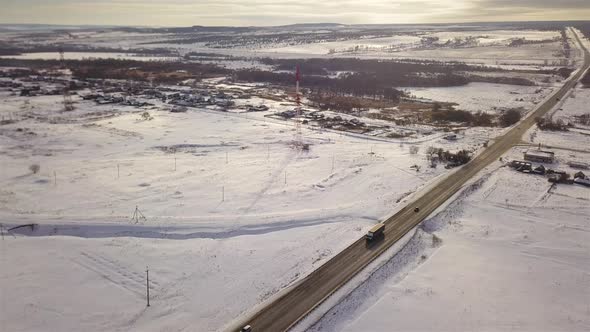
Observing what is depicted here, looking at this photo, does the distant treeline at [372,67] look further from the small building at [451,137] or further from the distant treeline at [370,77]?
the small building at [451,137]

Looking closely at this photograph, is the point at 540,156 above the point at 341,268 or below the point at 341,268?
above

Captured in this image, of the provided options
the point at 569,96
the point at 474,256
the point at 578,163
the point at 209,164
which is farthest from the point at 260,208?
the point at 569,96

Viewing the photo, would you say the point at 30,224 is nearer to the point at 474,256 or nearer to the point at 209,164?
the point at 209,164

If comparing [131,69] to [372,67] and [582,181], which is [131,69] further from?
[582,181]

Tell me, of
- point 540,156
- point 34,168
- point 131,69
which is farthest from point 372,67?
point 34,168

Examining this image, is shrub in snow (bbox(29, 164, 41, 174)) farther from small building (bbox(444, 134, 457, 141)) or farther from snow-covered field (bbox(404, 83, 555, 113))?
snow-covered field (bbox(404, 83, 555, 113))

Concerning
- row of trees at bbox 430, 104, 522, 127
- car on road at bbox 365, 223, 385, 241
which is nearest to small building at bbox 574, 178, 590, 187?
car on road at bbox 365, 223, 385, 241

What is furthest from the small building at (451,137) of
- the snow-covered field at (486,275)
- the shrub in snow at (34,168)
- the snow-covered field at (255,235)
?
the shrub in snow at (34,168)
